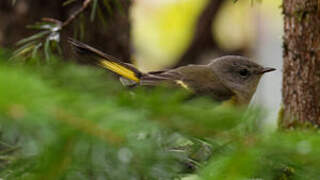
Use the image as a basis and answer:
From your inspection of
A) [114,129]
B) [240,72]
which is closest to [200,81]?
[240,72]

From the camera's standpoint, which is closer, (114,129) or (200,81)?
(114,129)

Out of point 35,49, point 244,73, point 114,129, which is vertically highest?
point 114,129

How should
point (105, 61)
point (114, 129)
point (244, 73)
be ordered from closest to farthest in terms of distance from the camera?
point (114, 129), point (105, 61), point (244, 73)

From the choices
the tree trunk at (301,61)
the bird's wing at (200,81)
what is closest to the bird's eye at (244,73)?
the bird's wing at (200,81)

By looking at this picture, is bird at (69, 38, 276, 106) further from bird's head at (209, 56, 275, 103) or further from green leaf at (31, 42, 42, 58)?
green leaf at (31, 42, 42, 58)

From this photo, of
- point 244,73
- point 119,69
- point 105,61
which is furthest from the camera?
point 244,73

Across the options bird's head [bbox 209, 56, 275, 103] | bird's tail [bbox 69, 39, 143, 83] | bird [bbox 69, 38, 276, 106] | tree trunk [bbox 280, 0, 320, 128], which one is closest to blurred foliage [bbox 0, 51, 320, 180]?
bird's tail [bbox 69, 39, 143, 83]

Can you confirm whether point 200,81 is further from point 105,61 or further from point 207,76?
point 105,61
